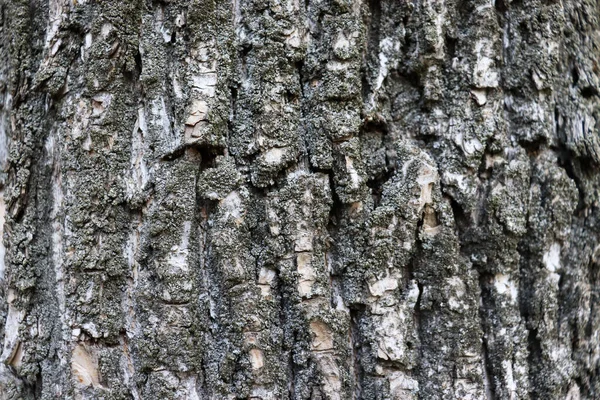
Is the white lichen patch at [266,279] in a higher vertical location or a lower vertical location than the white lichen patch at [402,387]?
higher

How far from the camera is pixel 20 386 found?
49.3 inches

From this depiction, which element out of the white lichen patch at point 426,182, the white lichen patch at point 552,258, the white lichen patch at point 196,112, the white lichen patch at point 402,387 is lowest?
the white lichen patch at point 402,387

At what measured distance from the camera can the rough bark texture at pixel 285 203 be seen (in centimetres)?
114

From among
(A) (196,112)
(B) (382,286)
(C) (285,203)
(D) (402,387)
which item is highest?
(A) (196,112)

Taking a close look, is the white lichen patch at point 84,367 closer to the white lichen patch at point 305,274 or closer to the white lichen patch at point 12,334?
the white lichen patch at point 12,334

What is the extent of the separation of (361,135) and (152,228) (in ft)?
1.71

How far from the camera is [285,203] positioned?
1.15 metres

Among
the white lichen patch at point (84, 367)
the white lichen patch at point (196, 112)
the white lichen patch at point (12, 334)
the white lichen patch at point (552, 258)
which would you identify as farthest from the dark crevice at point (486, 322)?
the white lichen patch at point (12, 334)

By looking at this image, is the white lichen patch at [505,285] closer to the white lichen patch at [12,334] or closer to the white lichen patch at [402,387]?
the white lichen patch at [402,387]

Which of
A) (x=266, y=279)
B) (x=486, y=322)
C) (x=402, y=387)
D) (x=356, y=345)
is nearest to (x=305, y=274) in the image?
(x=266, y=279)

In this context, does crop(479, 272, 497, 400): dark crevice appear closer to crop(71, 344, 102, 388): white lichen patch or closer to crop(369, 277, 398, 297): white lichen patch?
crop(369, 277, 398, 297): white lichen patch

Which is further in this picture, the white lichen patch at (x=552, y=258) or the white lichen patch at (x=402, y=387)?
the white lichen patch at (x=552, y=258)

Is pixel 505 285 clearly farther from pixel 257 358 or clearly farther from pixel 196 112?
pixel 196 112

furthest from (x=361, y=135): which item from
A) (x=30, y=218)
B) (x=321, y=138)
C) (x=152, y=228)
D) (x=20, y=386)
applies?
(x=20, y=386)
